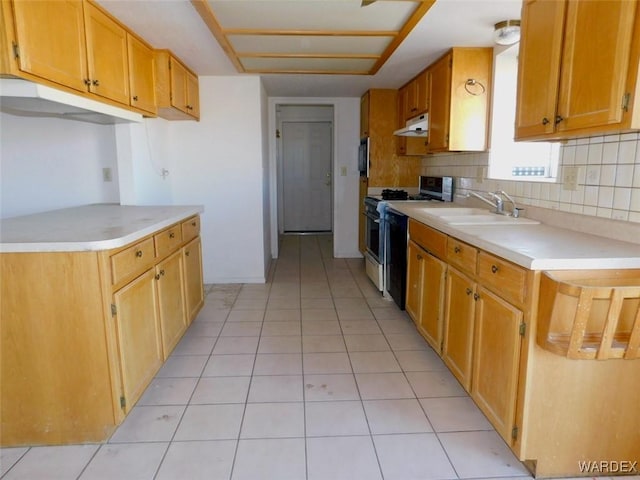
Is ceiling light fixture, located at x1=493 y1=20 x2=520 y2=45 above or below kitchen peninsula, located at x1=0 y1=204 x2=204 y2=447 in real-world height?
above

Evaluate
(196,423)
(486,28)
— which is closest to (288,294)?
(196,423)

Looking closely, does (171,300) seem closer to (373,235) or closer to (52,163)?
(52,163)

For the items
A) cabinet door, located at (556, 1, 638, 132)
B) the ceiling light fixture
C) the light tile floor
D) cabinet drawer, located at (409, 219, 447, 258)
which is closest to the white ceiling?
the ceiling light fixture

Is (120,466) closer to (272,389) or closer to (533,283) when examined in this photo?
(272,389)

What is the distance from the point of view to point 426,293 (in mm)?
2758

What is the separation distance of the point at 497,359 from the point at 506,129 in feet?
6.43

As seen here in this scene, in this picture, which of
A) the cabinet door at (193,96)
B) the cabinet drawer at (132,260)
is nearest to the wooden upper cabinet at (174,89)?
the cabinet door at (193,96)

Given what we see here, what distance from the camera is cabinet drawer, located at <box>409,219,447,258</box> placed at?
2445 millimetres

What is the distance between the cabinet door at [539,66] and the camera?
1845 millimetres

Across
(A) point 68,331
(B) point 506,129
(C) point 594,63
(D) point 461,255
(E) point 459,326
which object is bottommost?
(E) point 459,326

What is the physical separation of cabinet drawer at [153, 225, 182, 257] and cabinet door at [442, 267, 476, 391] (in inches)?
64.8

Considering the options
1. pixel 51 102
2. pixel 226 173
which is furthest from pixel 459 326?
pixel 226 173

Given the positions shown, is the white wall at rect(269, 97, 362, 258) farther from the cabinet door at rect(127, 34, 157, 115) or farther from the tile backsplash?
the tile backsplash

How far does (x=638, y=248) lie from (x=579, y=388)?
0.62 metres
